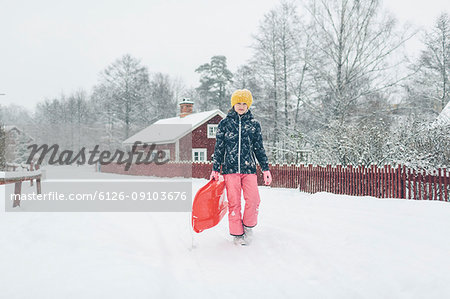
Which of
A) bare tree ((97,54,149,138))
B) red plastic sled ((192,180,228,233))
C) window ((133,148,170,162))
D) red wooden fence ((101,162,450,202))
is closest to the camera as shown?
red plastic sled ((192,180,228,233))

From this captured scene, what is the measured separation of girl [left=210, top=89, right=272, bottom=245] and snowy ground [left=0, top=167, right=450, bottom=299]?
1.00ft

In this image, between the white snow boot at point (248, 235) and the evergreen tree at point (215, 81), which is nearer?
the white snow boot at point (248, 235)

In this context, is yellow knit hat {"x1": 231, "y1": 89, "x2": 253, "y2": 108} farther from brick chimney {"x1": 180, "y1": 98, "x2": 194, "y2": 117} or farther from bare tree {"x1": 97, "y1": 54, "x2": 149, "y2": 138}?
bare tree {"x1": 97, "y1": 54, "x2": 149, "y2": 138}

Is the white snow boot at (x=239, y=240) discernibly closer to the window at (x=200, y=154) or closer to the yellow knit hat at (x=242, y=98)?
the yellow knit hat at (x=242, y=98)

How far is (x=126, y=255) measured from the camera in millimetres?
3500

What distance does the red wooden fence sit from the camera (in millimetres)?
7559

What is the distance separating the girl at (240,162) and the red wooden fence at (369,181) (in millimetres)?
5261

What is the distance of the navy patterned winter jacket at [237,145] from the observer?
4.06m

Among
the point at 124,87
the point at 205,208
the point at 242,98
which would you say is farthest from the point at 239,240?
the point at 124,87

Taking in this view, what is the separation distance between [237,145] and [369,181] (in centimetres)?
613

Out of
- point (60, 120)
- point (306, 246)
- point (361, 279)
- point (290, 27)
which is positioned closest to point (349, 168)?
point (306, 246)

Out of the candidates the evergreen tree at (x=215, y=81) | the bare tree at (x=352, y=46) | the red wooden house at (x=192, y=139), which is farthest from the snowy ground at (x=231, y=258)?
the evergreen tree at (x=215, y=81)

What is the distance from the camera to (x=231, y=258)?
3.51 meters

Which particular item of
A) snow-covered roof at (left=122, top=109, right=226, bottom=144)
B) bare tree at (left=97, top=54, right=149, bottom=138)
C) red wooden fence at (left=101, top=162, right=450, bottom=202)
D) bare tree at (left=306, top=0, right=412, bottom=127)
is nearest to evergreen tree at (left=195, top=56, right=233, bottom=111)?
bare tree at (left=97, top=54, right=149, bottom=138)
